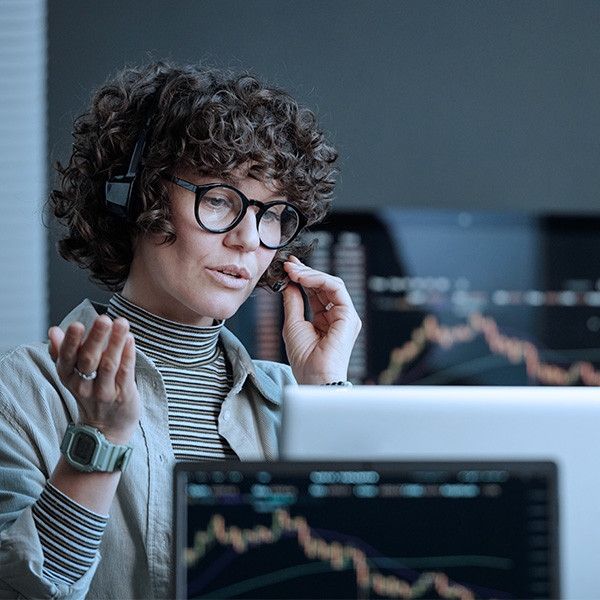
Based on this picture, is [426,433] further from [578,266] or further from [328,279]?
[578,266]

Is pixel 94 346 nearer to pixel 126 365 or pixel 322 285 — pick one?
pixel 126 365

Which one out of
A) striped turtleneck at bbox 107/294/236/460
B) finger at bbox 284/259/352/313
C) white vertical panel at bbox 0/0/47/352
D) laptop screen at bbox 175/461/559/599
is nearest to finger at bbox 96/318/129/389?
laptop screen at bbox 175/461/559/599

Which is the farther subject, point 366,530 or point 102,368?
point 102,368

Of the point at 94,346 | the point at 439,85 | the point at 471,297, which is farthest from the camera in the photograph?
the point at 439,85

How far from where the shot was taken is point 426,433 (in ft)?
2.93

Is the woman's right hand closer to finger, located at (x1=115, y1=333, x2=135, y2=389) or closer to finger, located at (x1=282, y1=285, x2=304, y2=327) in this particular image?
finger, located at (x1=115, y1=333, x2=135, y2=389)

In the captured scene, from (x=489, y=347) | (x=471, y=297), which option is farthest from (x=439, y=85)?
(x=489, y=347)

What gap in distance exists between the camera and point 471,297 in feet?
8.93

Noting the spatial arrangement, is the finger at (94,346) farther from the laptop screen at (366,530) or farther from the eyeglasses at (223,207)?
the eyeglasses at (223,207)

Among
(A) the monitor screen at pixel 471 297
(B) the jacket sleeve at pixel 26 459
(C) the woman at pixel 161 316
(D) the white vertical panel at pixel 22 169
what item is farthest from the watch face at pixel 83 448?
(D) the white vertical panel at pixel 22 169

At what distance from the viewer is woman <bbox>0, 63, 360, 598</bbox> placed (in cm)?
97

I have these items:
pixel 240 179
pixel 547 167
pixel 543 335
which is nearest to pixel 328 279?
pixel 240 179

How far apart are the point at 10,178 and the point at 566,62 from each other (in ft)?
6.57

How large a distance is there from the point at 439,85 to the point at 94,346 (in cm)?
227
